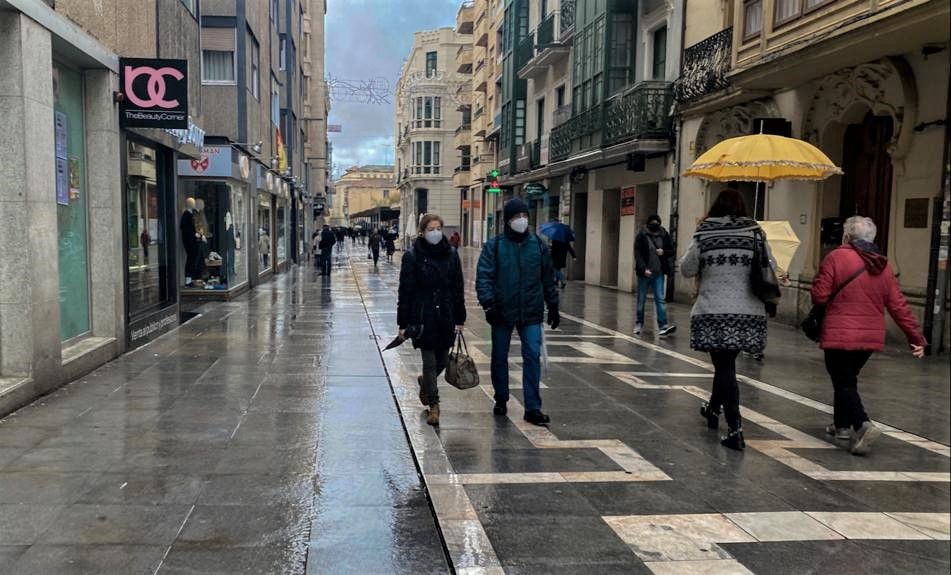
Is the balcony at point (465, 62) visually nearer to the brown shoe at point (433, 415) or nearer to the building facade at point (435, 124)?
the building facade at point (435, 124)

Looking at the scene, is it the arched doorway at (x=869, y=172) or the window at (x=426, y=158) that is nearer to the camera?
the arched doorway at (x=869, y=172)

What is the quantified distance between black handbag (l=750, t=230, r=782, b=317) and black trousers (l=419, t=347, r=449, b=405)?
2.46 metres

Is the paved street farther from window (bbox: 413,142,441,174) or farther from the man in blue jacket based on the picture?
window (bbox: 413,142,441,174)

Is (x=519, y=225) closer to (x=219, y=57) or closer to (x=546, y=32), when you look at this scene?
(x=219, y=57)

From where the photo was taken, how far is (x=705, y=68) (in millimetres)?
15609

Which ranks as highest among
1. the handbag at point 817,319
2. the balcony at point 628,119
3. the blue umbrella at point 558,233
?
the balcony at point 628,119

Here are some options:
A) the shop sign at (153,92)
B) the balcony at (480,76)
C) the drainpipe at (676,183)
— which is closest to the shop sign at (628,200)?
the drainpipe at (676,183)

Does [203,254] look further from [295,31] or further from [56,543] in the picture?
[295,31]

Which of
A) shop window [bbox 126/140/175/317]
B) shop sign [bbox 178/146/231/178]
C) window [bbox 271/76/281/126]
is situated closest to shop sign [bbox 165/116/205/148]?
shop window [bbox 126/140/175/317]

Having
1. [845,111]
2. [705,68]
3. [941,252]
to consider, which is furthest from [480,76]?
[941,252]

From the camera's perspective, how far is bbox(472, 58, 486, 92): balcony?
46094 mm

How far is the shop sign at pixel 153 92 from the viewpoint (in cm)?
888

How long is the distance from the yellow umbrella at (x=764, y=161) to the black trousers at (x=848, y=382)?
419cm

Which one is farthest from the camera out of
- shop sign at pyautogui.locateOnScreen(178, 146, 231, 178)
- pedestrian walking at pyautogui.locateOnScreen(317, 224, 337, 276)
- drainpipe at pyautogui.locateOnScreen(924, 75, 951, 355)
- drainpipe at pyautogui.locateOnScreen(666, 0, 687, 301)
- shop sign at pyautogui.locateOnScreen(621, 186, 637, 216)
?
pedestrian walking at pyautogui.locateOnScreen(317, 224, 337, 276)
